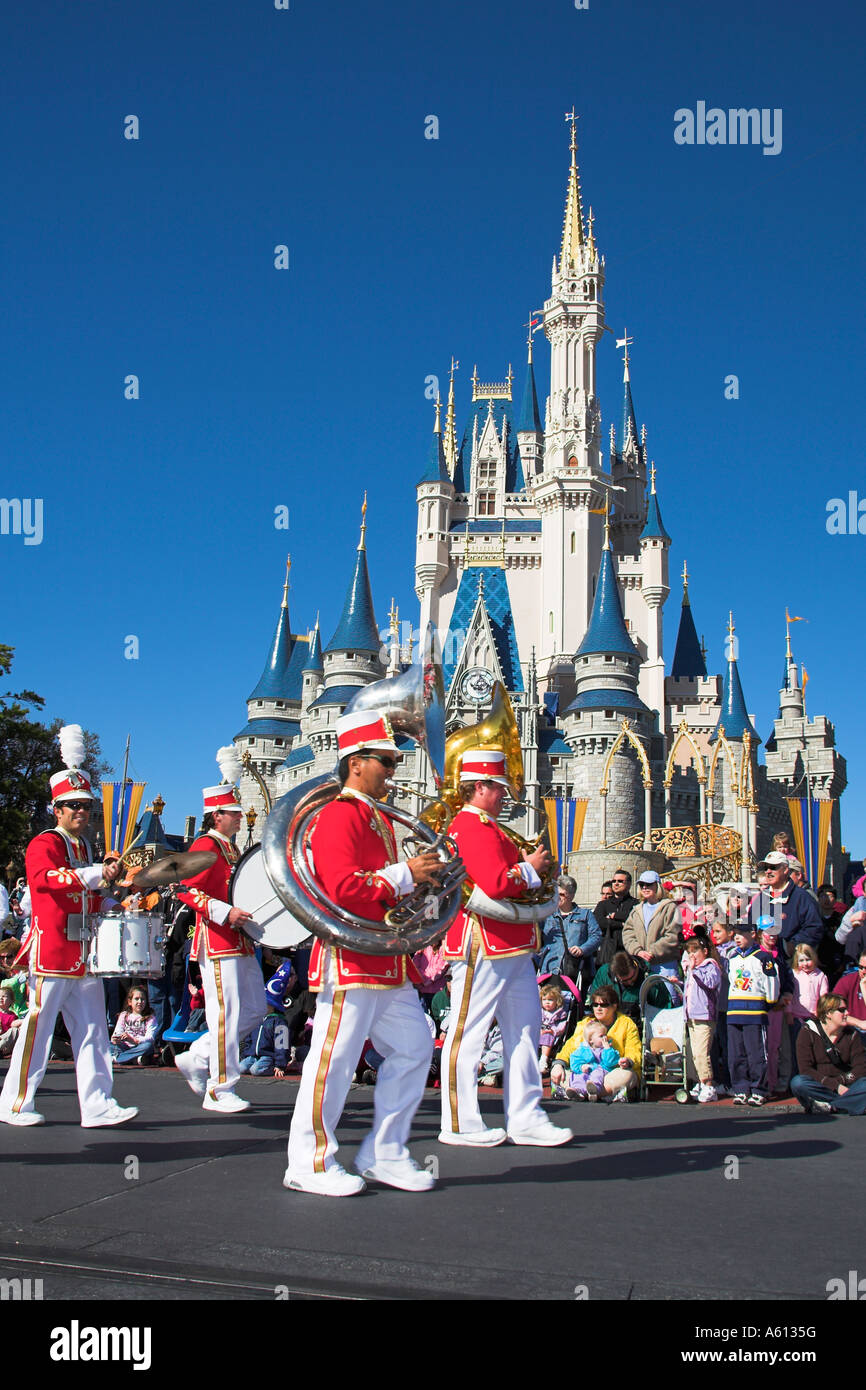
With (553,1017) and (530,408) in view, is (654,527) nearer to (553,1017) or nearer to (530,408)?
(530,408)

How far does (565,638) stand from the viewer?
2064 inches

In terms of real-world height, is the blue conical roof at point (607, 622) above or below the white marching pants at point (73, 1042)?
above

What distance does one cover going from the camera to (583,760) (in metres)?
44.8

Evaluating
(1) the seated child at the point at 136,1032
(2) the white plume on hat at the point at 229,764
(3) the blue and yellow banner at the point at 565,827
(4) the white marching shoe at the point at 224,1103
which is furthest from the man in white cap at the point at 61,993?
(3) the blue and yellow banner at the point at 565,827

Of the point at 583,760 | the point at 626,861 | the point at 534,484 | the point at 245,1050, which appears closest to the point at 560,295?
the point at 534,484

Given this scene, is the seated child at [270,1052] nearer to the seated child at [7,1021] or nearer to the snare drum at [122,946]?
the seated child at [7,1021]

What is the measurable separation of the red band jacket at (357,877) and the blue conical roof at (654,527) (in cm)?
5202

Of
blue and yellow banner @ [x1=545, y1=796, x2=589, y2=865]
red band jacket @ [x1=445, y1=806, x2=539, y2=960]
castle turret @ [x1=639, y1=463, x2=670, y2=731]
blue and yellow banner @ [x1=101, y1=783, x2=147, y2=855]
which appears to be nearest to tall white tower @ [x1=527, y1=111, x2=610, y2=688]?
castle turret @ [x1=639, y1=463, x2=670, y2=731]

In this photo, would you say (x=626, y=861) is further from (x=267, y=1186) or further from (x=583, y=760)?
(x=267, y=1186)

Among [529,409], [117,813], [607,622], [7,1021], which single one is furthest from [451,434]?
[7,1021]

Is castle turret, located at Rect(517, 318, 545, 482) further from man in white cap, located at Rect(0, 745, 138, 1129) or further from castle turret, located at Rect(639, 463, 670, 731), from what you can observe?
man in white cap, located at Rect(0, 745, 138, 1129)

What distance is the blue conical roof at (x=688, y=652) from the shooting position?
55031 millimetres

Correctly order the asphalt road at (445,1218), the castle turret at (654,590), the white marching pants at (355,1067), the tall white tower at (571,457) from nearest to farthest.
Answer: the asphalt road at (445,1218) < the white marching pants at (355,1067) < the castle turret at (654,590) < the tall white tower at (571,457)
